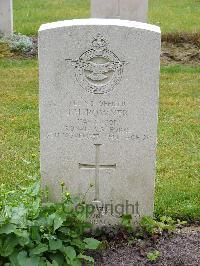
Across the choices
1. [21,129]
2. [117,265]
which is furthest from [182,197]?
[21,129]

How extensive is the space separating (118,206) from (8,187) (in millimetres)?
1284

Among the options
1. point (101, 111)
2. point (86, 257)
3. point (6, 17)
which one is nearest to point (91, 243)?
point (86, 257)

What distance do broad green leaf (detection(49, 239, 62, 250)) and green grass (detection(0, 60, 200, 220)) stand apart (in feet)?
2.55

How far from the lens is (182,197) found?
217 inches

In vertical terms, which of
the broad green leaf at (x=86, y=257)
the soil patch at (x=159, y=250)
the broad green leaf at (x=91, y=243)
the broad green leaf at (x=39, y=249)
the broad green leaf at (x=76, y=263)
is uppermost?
the broad green leaf at (x=39, y=249)

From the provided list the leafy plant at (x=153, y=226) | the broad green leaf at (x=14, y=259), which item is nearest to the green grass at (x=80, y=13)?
the leafy plant at (x=153, y=226)

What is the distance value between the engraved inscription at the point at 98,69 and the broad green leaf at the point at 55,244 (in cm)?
105

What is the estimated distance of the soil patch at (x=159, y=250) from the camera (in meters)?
4.46

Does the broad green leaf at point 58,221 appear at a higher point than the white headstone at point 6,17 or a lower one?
lower

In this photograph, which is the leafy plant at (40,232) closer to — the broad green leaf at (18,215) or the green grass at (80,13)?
the broad green leaf at (18,215)

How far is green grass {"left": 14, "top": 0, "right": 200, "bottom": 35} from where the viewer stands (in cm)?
1326

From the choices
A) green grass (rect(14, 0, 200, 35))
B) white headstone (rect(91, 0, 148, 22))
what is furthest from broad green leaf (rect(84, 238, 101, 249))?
green grass (rect(14, 0, 200, 35))

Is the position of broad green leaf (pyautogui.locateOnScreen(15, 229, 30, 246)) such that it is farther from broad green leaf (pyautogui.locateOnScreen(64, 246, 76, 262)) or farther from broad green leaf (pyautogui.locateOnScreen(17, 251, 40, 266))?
broad green leaf (pyautogui.locateOnScreen(64, 246, 76, 262))

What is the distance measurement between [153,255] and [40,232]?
0.83 m
